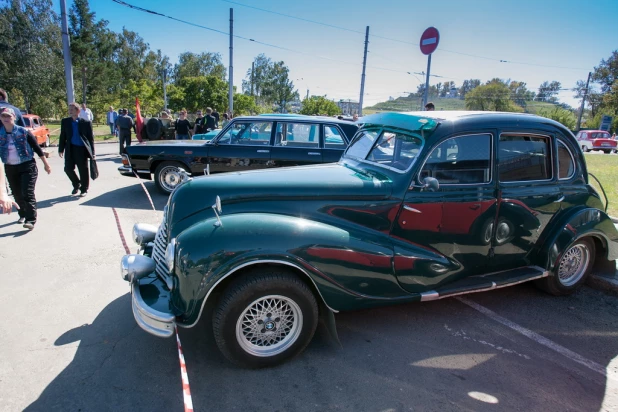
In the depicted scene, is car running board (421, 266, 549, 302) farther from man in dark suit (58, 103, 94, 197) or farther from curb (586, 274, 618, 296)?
man in dark suit (58, 103, 94, 197)

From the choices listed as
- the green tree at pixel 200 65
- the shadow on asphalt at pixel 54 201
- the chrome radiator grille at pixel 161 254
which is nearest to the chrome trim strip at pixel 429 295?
the chrome radiator grille at pixel 161 254

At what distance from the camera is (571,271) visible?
4.15 metres

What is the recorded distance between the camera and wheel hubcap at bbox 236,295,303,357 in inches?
105

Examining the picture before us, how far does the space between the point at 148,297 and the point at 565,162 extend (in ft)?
14.0

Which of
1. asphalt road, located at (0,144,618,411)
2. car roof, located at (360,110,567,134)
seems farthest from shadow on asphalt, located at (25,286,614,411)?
car roof, located at (360,110,567,134)

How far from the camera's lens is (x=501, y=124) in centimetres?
350

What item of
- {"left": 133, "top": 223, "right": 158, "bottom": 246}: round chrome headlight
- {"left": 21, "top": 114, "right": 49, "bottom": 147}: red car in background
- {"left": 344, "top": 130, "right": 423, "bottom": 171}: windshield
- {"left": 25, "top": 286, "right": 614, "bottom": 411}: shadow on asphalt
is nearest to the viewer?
{"left": 25, "top": 286, "right": 614, "bottom": 411}: shadow on asphalt

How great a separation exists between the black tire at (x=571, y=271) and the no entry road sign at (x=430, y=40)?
717 centimetres

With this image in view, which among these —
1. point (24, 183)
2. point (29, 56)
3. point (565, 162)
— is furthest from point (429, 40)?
point (29, 56)

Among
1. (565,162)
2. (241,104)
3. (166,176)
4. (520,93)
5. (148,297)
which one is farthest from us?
(520,93)

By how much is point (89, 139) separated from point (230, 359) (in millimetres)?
6547

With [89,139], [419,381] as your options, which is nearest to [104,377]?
[419,381]

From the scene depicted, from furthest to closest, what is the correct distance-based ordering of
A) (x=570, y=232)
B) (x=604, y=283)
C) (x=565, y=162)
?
(x=604, y=283) → (x=565, y=162) → (x=570, y=232)

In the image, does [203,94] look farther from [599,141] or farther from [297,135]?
[599,141]
